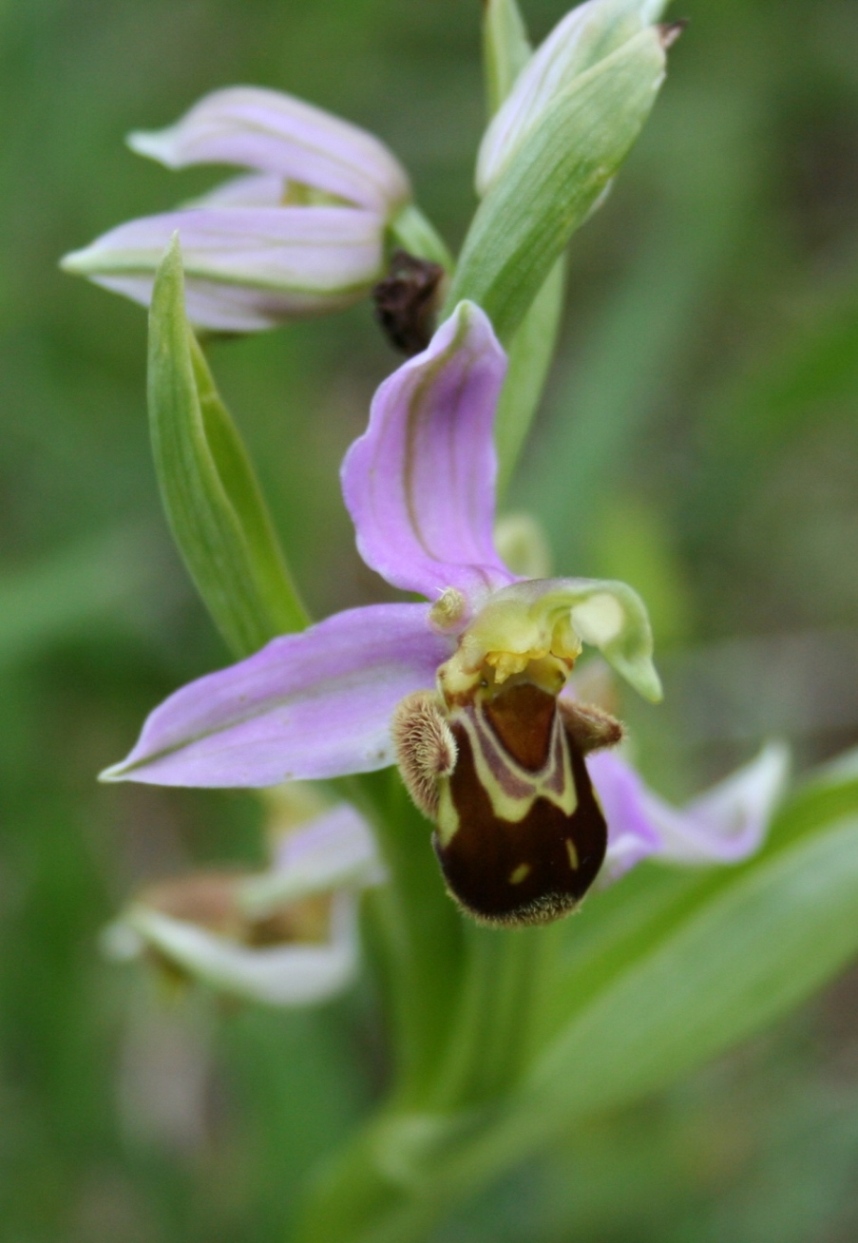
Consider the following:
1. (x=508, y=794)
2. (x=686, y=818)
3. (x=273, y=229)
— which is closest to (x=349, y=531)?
(x=686, y=818)

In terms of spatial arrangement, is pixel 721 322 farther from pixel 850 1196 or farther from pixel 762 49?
pixel 850 1196

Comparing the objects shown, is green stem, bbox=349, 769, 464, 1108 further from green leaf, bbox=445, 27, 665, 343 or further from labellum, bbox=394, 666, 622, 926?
green leaf, bbox=445, 27, 665, 343

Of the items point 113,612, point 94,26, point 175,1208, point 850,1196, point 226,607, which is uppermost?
point 94,26

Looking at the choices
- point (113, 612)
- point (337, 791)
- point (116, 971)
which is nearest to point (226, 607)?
point (337, 791)

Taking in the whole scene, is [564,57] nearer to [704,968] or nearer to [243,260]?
[243,260]

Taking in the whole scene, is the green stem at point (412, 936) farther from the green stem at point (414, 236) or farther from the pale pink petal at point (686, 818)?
the green stem at point (414, 236)

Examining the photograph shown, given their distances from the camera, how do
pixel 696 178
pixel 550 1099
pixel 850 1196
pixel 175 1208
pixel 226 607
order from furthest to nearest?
pixel 696 178 → pixel 850 1196 → pixel 175 1208 → pixel 550 1099 → pixel 226 607
